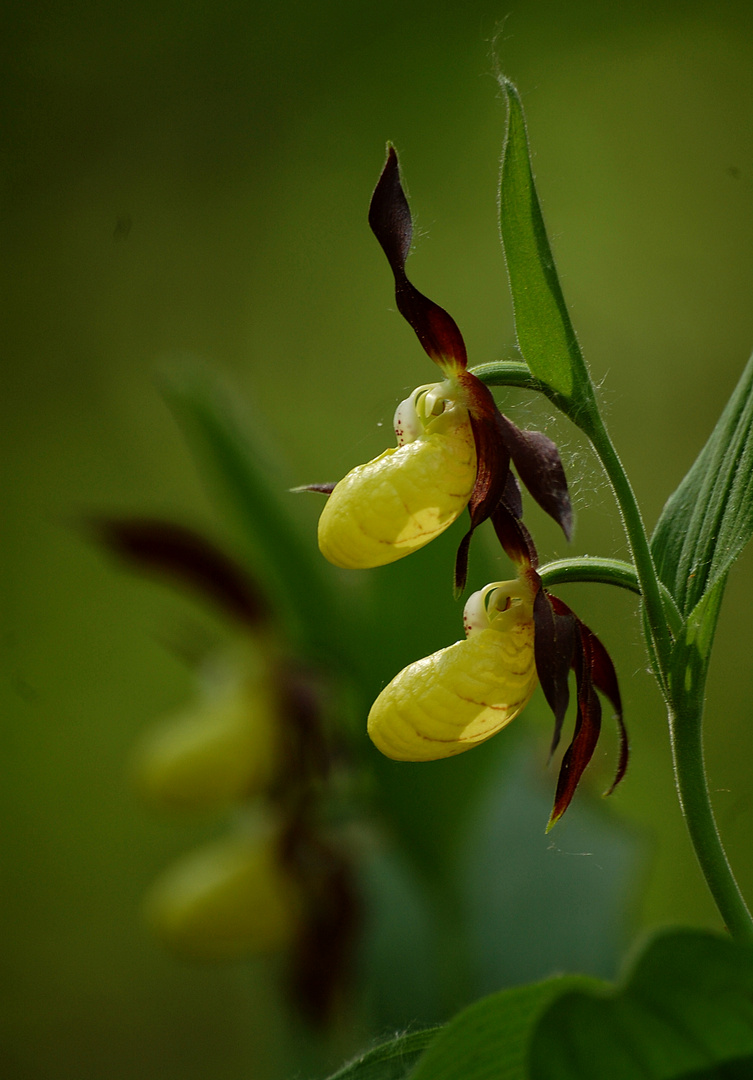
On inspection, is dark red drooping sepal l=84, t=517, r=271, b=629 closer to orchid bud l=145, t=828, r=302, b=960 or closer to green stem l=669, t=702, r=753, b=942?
orchid bud l=145, t=828, r=302, b=960

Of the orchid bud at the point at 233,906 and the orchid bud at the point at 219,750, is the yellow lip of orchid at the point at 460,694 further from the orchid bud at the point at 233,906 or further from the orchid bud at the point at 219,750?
the orchid bud at the point at 233,906

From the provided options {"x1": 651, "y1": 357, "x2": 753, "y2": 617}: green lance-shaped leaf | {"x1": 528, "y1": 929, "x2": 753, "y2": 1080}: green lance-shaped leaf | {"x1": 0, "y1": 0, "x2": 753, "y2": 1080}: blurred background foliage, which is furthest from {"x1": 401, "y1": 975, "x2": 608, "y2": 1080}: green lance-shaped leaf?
{"x1": 0, "y1": 0, "x2": 753, "y2": 1080}: blurred background foliage

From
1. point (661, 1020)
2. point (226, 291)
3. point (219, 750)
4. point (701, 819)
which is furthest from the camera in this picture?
point (226, 291)

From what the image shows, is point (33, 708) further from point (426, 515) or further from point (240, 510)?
point (426, 515)

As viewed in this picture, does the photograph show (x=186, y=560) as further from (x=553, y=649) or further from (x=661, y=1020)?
(x=661, y=1020)

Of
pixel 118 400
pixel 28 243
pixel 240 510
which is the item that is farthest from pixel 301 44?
pixel 240 510

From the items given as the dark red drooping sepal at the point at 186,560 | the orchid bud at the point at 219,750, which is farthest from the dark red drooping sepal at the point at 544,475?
the orchid bud at the point at 219,750

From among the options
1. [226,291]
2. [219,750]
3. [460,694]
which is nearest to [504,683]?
[460,694]
